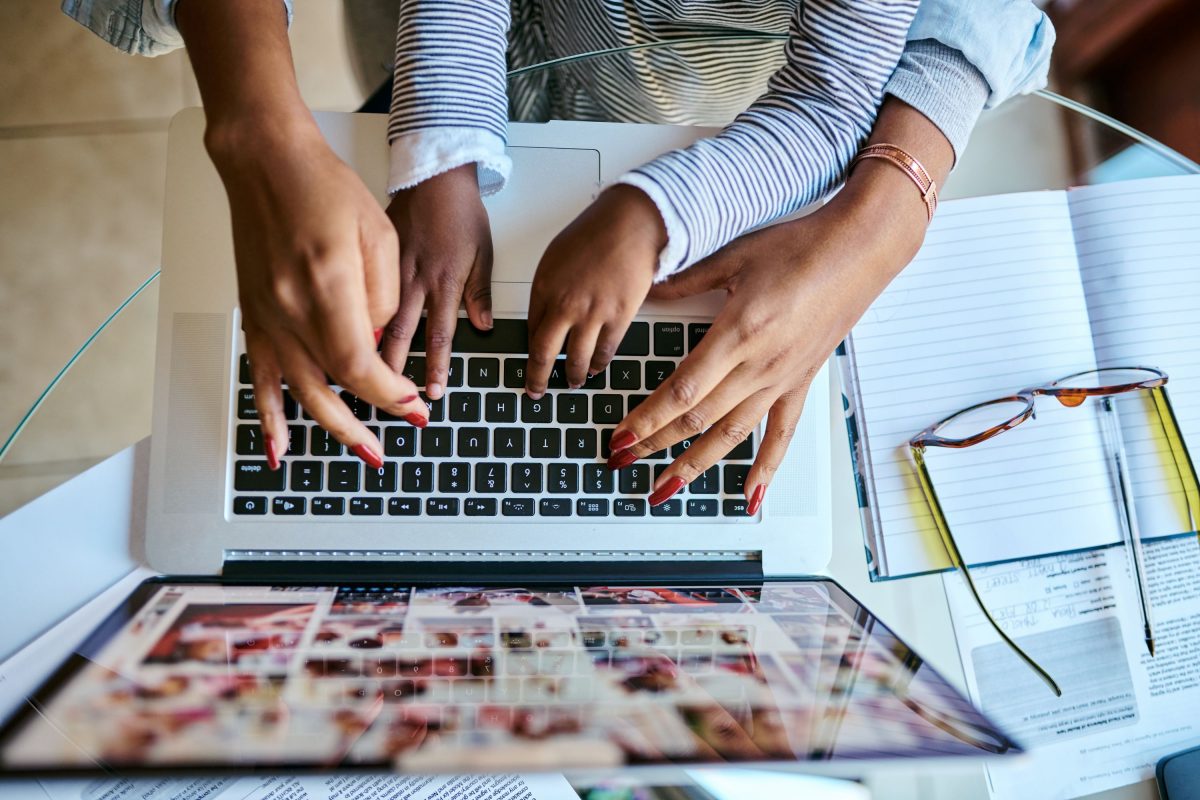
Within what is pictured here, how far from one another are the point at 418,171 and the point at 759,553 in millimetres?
346

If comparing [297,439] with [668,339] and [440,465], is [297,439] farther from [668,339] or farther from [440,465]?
[668,339]

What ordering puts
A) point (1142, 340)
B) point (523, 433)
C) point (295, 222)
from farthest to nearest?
point (1142, 340), point (523, 433), point (295, 222)

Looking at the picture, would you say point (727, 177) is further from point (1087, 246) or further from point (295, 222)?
point (1087, 246)

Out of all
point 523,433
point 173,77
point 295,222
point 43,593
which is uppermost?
point 173,77

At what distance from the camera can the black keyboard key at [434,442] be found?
1.68ft

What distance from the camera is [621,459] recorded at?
0.52 meters

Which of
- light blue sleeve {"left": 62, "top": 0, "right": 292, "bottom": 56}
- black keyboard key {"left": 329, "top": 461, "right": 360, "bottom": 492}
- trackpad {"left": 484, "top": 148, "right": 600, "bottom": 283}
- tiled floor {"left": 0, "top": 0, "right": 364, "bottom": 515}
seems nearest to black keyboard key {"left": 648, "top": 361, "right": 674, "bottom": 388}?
trackpad {"left": 484, "top": 148, "right": 600, "bottom": 283}

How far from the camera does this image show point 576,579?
509 millimetres

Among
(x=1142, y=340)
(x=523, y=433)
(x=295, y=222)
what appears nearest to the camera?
(x=295, y=222)

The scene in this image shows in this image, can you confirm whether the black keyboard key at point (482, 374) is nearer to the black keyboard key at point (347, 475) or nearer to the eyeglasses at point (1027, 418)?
the black keyboard key at point (347, 475)

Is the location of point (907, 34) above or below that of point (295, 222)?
above

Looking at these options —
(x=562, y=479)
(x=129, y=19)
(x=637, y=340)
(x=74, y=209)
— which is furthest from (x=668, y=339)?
(x=74, y=209)

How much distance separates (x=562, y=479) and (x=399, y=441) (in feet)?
0.37

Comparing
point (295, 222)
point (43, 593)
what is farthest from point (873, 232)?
point (43, 593)
